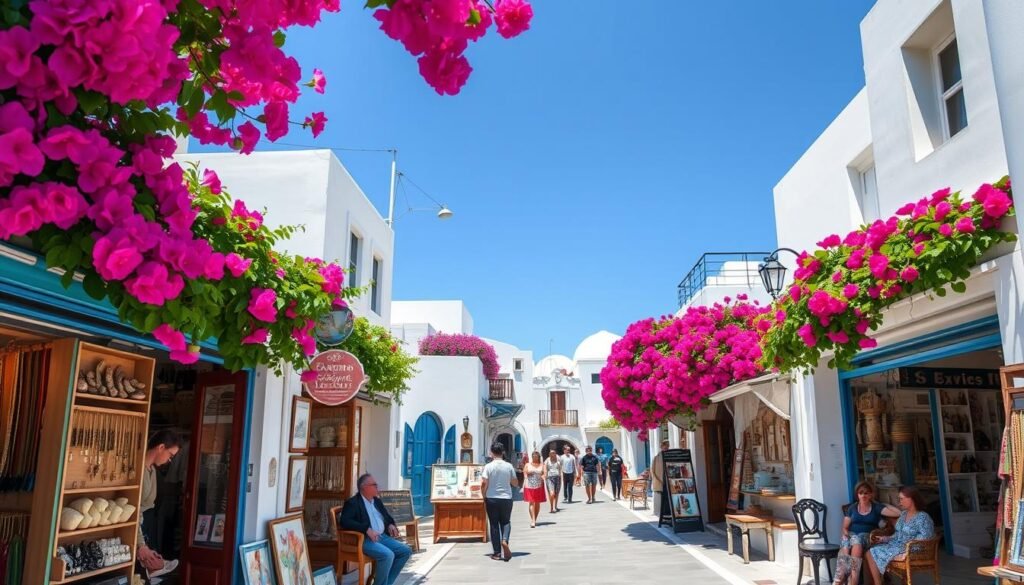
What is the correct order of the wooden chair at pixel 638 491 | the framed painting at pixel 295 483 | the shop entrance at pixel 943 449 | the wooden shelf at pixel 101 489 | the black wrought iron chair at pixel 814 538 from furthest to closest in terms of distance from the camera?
the wooden chair at pixel 638 491 < the shop entrance at pixel 943 449 < the framed painting at pixel 295 483 < the black wrought iron chair at pixel 814 538 < the wooden shelf at pixel 101 489

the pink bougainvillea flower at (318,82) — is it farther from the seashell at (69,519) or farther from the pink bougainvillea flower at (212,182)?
the seashell at (69,519)

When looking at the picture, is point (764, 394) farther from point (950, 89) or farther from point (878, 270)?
point (950, 89)

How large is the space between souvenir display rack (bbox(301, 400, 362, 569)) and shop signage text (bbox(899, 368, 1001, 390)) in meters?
6.76

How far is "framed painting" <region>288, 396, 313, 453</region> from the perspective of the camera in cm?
802

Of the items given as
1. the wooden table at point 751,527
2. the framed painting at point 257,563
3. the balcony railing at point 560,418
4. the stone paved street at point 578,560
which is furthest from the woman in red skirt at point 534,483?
the balcony railing at point 560,418

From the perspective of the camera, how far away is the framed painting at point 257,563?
21.6 ft

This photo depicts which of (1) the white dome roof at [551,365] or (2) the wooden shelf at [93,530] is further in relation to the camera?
(1) the white dome roof at [551,365]

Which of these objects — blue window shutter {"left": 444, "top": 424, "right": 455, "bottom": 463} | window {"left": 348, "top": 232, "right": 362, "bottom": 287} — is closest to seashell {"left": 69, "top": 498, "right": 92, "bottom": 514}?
window {"left": 348, "top": 232, "right": 362, "bottom": 287}

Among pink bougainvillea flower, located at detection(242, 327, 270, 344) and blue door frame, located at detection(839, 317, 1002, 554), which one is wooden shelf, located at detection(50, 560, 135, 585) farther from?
blue door frame, located at detection(839, 317, 1002, 554)

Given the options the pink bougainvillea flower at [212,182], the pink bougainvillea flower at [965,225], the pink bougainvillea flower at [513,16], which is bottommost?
the pink bougainvillea flower at [513,16]

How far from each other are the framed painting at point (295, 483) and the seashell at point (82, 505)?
9.67 ft

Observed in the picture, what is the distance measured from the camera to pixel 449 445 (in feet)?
70.8

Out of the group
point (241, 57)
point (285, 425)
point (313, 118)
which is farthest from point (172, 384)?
point (241, 57)

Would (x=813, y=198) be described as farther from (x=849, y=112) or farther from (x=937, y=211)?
(x=937, y=211)
